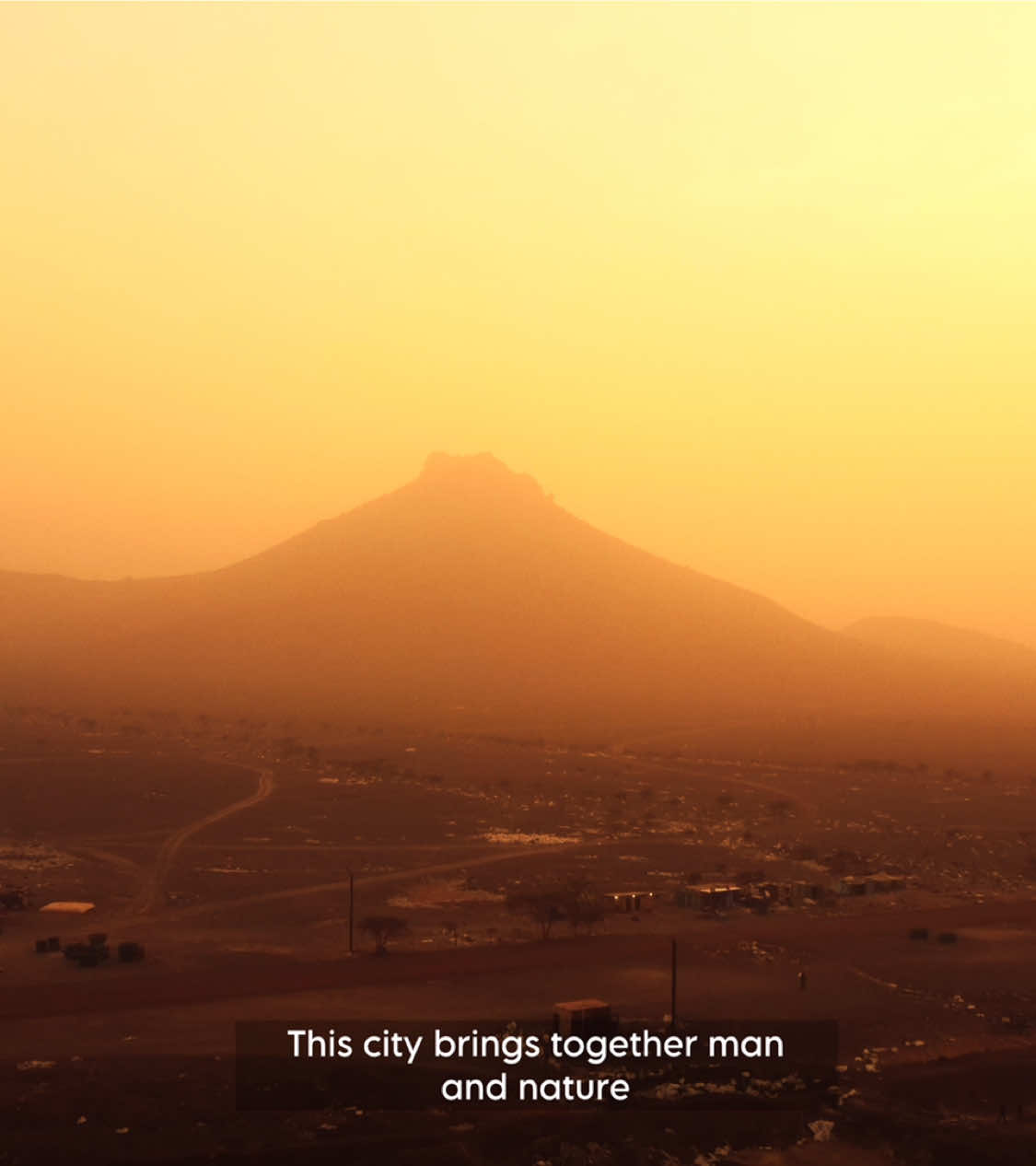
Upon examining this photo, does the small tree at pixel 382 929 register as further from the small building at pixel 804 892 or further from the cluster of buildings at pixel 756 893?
the small building at pixel 804 892

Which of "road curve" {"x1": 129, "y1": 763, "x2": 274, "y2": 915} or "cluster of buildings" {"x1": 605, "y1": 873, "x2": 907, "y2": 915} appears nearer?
"cluster of buildings" {"x1": 605, "y1": 873, "x2": 907, "y2": 915}

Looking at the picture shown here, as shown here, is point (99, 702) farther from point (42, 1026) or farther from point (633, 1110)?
point (633, 1110)

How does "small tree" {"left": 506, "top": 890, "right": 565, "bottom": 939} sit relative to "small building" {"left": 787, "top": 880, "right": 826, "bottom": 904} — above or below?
above

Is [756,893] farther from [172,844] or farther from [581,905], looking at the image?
[172,844]

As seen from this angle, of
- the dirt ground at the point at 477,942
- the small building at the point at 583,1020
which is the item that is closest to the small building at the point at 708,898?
the dirt ground at the point at 477,942

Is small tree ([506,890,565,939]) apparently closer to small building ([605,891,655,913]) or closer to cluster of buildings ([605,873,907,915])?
small building ([605,891,655,913])

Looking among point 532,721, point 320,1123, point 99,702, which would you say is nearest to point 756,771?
point 532,721

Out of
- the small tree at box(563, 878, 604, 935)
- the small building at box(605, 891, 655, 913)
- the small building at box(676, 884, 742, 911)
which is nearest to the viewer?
the small tree at box(563, 878, 604, 935)

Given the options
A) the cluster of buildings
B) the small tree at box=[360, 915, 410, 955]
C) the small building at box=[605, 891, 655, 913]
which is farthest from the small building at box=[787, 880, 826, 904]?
the small tree at box=[360, 915, 410, 955]
